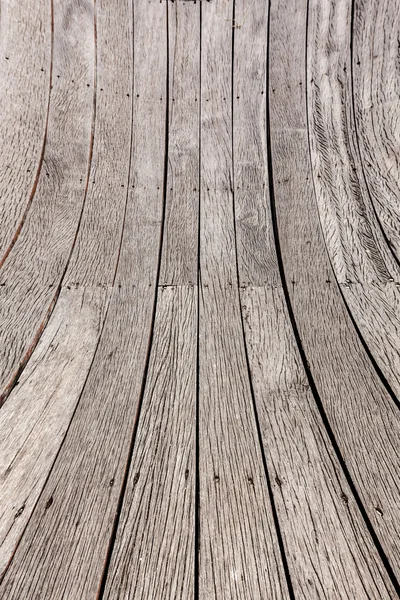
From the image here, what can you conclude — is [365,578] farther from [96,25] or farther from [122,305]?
[96,25]

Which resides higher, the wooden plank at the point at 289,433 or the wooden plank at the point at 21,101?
the wooden plank at the point at 21,101

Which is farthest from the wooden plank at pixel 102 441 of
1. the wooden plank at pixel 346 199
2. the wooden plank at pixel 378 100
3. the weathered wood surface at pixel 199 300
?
the wooden plank at pixel 378 100

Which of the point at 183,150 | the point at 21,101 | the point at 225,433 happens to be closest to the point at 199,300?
the point at 225,433

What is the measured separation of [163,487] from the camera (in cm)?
91

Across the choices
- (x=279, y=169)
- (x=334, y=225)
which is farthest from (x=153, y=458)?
(x=279, y=169)

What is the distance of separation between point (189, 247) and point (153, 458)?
0.84m

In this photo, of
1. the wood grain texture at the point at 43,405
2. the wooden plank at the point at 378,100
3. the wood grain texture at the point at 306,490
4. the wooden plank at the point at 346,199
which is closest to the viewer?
the wood grain texture at the point at 306,490

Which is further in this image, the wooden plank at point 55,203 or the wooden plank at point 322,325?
the wooden plank at point 55,203

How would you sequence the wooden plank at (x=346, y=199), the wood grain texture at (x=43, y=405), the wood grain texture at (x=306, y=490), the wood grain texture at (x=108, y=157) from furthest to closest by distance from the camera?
the wood grain texture at (x=108, y=157) → the wooden plank at (x=346, y=199) → the wood grain texture at (x=43, y=405) → the wood grain texture at (x=306, y=490)

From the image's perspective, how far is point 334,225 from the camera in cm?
162

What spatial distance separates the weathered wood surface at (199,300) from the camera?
81 centimetres

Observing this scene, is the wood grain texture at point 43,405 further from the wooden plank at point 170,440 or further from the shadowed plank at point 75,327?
the wooden plank at point 170,440

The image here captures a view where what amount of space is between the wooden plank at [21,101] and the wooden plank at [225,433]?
67 cm

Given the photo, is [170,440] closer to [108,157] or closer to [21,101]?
[108,157]
